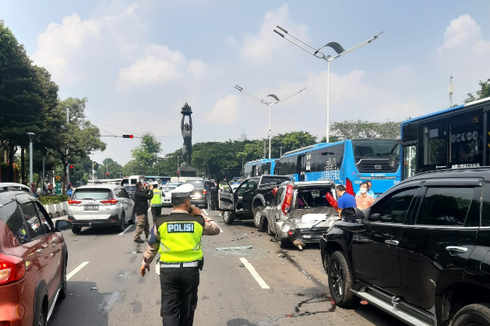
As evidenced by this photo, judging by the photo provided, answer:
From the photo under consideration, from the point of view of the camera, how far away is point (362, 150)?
17062 mm

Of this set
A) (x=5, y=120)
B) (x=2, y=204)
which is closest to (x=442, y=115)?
(x=2, y=204)

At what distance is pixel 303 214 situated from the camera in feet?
33.8

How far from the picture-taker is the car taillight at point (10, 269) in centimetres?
332

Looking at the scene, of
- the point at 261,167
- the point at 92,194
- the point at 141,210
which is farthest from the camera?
the point at 261,167

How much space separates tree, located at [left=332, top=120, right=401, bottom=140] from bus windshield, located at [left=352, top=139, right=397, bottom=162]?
166 ft

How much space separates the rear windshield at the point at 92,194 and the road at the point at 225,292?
313 centimetres

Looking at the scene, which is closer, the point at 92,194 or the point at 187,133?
→ the point at 92,194

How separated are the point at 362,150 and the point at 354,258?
12256 millimetres

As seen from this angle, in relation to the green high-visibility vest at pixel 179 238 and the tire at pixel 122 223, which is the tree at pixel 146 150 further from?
the green high-visibility vest at pixel 179 238

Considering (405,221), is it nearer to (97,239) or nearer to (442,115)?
(442,115)

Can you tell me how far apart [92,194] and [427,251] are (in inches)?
489

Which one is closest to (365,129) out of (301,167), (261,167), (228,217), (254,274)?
(261,167)

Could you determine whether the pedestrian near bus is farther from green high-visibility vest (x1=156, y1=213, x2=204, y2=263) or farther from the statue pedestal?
the statue pedestal

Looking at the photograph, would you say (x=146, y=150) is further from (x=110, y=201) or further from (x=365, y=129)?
(x=110, y=201)
